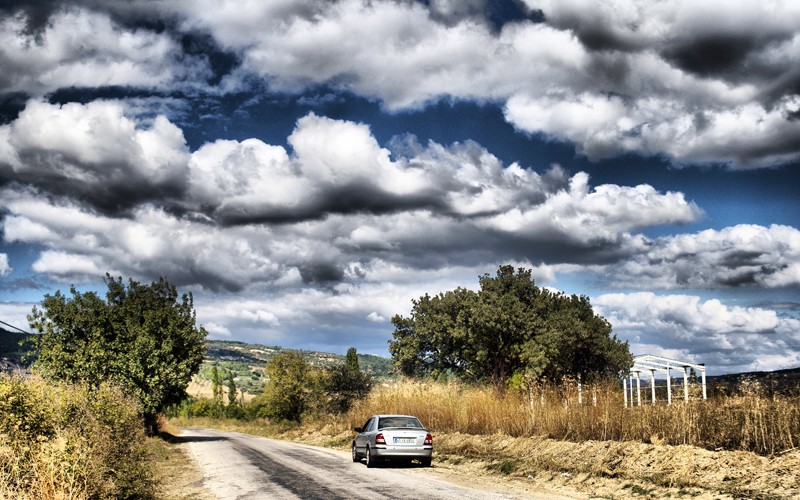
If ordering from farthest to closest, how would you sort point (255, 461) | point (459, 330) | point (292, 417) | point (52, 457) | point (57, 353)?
point (292, 417) < point (459, 330) < point (57, 353) < point (255, 461) < point (52, 457)

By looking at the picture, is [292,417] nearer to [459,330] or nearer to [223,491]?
[459,330]

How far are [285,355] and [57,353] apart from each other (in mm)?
29216

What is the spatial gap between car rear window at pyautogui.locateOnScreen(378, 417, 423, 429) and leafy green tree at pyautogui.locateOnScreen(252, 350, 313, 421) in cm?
3604

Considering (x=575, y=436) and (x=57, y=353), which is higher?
(x=57, y=353)

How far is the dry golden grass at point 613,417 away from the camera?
10078mm

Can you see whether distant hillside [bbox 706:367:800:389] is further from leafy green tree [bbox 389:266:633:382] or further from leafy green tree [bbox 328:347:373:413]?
leafy green tree [bbox 389:266:633:382]

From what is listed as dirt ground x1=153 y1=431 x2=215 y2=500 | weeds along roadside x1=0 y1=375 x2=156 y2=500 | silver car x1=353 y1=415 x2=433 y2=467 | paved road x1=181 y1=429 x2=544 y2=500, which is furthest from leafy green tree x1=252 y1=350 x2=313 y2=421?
weeds along roadside x1=0 y1=375 x2=156 y2=500

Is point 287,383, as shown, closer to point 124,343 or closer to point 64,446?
point 124,343

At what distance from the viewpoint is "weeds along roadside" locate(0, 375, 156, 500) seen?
743cm

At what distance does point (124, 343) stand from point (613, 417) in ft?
83.3

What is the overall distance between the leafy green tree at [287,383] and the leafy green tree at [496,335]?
9.90 meters

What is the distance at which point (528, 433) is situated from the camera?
15812 millimetres

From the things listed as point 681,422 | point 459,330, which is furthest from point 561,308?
point 681,422

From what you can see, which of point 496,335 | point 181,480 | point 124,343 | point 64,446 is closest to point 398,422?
point 181,480
